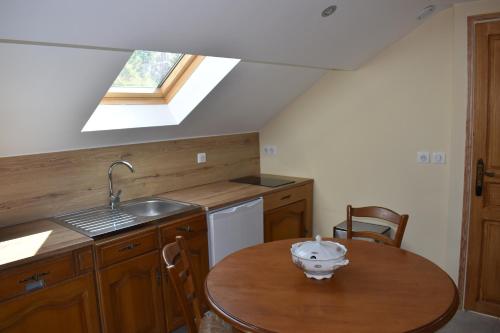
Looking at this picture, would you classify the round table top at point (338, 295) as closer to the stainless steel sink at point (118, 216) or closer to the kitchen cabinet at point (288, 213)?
the stainless steel sink at point (118, 216)

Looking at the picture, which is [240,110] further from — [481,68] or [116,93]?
[481,68]

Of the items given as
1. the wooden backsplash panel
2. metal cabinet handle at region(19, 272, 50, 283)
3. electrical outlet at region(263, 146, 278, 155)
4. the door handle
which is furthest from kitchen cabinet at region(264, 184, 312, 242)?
metal cabinet handle at region(19, 272, 50, 283)

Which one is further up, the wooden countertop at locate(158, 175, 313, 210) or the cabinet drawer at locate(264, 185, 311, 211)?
the wooden countertop at locate(158, 175, 313, 210)

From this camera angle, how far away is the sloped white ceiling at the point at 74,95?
1871 mm

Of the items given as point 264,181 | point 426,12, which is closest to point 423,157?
point 426,12

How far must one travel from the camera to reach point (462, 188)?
278cm

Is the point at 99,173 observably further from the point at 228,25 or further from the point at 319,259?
the point at 319,259

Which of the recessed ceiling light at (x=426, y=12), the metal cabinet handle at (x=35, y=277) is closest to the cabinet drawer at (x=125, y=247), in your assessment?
the metal cabinet handle at (x=35, y=277)

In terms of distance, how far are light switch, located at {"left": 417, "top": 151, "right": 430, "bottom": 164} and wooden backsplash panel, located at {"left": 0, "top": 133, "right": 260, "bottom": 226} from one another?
1.61 m

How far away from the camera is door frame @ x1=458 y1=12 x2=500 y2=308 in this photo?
2.60 m

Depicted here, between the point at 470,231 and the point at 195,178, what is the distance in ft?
7.15

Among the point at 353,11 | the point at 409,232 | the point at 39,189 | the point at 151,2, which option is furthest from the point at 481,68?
the point at 39,189

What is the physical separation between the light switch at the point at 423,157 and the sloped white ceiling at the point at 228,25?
0.89m

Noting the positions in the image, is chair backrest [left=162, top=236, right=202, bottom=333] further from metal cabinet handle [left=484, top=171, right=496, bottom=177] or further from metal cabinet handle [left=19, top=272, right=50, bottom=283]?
metal cabinet handle [left=484, top=171, right=496, bottom=177]
